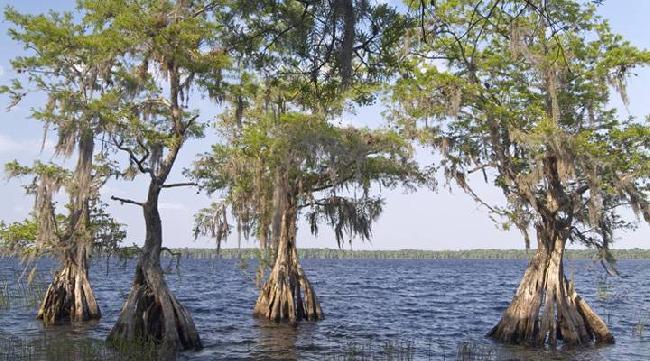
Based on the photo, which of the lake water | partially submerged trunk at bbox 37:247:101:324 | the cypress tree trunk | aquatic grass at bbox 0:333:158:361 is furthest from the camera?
partially submerged trunk at bbox 37:247:101:324

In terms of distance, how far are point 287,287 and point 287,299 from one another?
54 cm

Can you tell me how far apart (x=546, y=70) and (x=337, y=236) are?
11.7 metres

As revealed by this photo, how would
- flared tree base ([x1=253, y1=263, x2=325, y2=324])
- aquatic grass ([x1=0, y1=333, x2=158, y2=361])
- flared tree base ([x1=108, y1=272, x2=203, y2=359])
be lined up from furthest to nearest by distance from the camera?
1. flared tree base ([x1=253, y1=263, x2=325, y2=324])
2. flared tree base ([x1=108, y1=272, x2=203, y2=359])
3. aquatic grass ([x1=0, y1=333, x2=158, y2=361])

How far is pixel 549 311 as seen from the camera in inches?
763

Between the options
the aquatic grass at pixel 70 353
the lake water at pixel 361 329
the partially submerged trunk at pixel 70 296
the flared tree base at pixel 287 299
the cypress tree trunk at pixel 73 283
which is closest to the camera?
the aquatic grass at pixel 70 353

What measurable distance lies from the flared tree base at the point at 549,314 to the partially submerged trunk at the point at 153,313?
10.5m

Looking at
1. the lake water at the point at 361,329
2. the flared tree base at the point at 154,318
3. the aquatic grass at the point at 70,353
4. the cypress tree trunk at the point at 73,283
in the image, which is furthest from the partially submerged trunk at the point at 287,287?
the aquatic grass at the point at 70,353

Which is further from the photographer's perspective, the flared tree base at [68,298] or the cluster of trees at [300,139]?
the flared tree base at [68,298]

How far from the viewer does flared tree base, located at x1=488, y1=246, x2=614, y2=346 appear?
63.1ft

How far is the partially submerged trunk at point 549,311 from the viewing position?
757 inches

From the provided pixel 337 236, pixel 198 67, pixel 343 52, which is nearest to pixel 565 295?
pixel 337 236

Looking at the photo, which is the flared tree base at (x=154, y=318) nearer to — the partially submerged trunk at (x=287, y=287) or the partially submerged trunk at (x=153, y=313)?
the partially submerged trunk at (x=153, y=313)

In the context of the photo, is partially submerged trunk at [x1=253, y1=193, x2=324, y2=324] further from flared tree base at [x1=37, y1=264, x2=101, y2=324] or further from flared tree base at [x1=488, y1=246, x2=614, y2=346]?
flared tree base at [x1=488, y1=246, x2=614, y2=346]

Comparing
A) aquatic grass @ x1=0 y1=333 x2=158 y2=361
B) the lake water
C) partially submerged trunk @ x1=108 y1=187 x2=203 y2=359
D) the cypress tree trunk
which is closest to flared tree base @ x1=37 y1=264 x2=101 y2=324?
the cypress tree trunk
